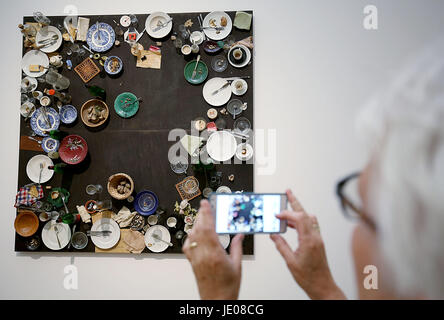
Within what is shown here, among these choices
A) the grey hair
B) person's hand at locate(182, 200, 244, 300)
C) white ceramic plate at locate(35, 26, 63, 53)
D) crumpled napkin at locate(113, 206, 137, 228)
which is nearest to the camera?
the grey hair

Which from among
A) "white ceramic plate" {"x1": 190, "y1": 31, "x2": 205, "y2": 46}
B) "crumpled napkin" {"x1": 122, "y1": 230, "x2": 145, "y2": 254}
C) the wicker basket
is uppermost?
"white ceramic plate" {"x1": 190, "y1": 31, "x2": 205, "y2": 46}

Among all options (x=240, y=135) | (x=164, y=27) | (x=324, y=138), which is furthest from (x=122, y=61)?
(x=324, y=138)

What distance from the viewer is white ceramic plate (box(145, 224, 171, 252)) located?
2.05m

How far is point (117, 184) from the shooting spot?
6.68ft

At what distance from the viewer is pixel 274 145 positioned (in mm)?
2074

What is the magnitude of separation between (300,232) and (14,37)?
268 cm

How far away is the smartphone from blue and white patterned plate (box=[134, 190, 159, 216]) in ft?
2.72

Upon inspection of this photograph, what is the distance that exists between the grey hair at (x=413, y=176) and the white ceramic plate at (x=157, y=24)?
1862mm

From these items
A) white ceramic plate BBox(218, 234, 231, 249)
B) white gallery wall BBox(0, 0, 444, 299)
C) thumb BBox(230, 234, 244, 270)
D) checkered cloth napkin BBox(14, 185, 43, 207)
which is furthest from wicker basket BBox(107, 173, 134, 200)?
thumb BBox(230, 234, 244, 270)

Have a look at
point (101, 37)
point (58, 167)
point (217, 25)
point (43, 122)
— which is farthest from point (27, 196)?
point (217, 25)

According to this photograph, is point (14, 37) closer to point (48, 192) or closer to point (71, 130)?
point (71, 130)

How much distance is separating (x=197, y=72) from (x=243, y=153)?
71 centimetres

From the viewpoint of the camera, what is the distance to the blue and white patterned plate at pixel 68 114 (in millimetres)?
2139

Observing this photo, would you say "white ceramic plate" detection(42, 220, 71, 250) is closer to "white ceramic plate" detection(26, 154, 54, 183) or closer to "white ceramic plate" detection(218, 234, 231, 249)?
"white ceramic plate" detection(26, 154, 54, 183)
